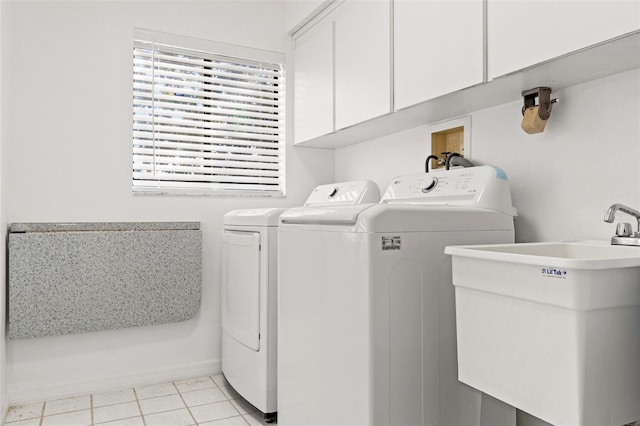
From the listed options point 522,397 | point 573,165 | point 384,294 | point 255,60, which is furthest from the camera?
point 255,60

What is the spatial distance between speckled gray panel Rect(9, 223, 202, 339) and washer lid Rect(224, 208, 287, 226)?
395 mm

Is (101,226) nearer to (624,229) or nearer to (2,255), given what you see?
(2,255)

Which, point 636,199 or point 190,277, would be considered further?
point 190,277

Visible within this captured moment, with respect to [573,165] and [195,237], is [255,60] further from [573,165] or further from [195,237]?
[573,165]

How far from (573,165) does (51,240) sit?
2.41m

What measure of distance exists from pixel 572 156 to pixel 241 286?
62.7 inches

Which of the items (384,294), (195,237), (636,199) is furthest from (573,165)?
(195,237)

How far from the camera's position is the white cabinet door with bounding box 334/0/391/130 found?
7.06ft

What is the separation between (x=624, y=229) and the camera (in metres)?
1.37

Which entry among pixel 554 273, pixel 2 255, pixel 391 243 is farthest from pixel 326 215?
pixel 2 255

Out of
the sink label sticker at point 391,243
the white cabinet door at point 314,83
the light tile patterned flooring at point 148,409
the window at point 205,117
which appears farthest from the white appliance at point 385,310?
the window at point 205,117

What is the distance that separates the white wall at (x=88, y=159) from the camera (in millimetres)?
2387

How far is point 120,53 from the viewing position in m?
2.62

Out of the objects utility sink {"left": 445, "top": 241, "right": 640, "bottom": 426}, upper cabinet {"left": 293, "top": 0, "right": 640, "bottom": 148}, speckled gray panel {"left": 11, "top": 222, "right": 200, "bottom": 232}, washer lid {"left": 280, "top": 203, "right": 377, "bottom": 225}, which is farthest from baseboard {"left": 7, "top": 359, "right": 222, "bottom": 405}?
utility sink {"left": 445, "top": 241, "right": 640, "bottom": 426}
